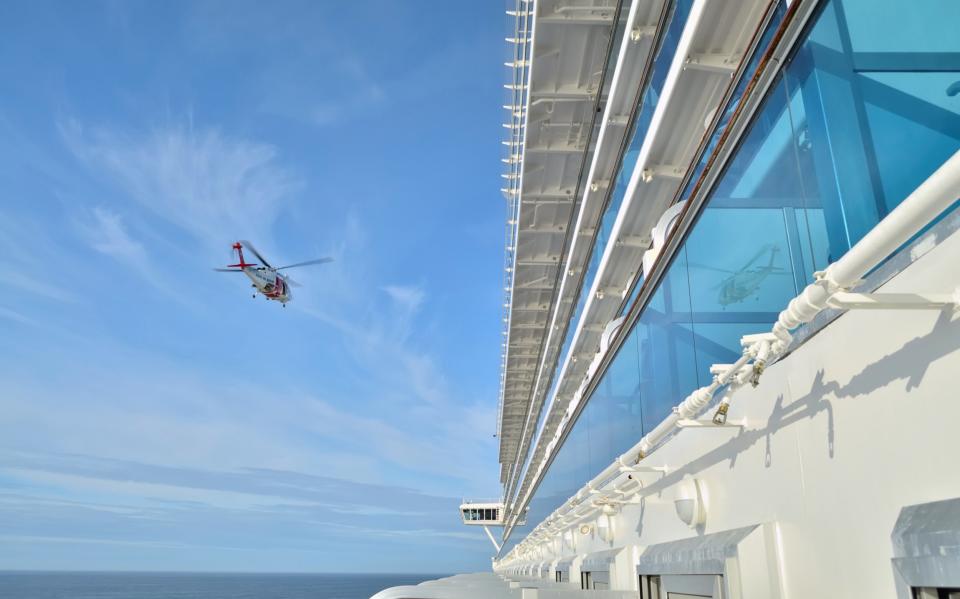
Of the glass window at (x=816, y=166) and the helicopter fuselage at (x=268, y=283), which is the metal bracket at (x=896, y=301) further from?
the helicopter fuselage at (x=268, y=283)

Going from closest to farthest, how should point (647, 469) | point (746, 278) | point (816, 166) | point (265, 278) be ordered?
1. point (816, 166)
2. point (746, 278)
3. point (647, 469)
4. point (265, 278)

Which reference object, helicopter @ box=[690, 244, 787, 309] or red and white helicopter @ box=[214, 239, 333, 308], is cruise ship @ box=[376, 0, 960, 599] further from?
red and white helicopter @ box=[214, 239, 333, 308]

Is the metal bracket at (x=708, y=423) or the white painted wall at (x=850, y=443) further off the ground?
the metal bracket at (x=708, y=423)

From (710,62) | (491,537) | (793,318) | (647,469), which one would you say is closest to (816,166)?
(793,318)

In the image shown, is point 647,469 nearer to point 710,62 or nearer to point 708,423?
point 708,423

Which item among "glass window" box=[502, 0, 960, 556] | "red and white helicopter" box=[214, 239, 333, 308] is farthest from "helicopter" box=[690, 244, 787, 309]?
"red and white helicopter" box=[214, 239, 333, 308]

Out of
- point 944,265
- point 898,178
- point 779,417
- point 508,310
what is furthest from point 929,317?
point 508,310

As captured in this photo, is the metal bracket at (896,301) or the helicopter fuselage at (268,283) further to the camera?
the helicopter fuselage at (268,283)

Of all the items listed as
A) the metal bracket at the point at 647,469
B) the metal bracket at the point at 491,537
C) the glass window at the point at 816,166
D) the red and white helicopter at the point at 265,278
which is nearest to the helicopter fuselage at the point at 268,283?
the red and white helicopter at the point at 265,278
